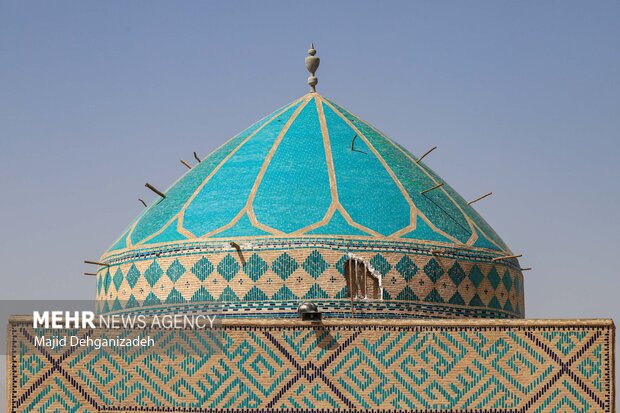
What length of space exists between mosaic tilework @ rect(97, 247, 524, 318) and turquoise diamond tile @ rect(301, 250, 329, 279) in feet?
0.04

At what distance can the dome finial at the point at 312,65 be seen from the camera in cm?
2194

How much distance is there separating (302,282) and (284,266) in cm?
29

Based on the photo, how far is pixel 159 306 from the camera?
63.2 feet

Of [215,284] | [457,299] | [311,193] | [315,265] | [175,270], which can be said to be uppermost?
[311,193]

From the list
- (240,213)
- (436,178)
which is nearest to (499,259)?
(436,178)

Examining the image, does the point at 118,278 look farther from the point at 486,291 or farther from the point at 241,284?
the point at 486,291

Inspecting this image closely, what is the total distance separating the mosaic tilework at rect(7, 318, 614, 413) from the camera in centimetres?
1680

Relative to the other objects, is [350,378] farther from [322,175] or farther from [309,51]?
[309,51]

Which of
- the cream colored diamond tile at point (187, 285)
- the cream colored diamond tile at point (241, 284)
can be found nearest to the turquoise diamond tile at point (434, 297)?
the cream colored diamond tile at point (241, 284)

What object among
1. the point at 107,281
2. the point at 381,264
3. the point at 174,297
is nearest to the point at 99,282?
the point at 107,281

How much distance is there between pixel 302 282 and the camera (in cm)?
1883

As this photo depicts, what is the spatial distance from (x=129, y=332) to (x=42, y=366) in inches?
37.6

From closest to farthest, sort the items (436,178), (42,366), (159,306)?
(42,366) < (159,306) < (436,178)

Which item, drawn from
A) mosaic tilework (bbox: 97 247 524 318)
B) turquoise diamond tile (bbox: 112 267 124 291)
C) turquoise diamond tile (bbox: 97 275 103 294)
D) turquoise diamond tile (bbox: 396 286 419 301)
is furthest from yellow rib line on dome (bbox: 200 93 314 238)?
turquoise diamond tile (bbox: 97 275 103 294)
